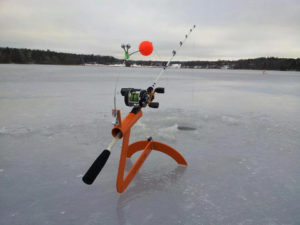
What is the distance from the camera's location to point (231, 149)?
4.20m

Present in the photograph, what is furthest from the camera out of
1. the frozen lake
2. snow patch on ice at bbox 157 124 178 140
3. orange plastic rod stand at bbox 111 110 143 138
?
snow patch on ice at bbox 157 124 178 140

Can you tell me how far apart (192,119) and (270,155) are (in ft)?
8.61

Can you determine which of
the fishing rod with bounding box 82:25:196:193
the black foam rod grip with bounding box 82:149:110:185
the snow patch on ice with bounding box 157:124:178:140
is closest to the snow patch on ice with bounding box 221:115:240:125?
the snow patch on ice with bounding box 157:124:178:140

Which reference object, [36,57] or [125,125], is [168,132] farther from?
[36,57]

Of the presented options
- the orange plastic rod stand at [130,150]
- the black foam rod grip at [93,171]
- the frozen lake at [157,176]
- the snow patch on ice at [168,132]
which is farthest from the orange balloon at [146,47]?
the snow patch on ice at [168,132]

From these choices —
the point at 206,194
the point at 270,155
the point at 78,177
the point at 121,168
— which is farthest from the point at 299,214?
the point at 78,177

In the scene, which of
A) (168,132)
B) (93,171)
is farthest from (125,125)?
(168,132)

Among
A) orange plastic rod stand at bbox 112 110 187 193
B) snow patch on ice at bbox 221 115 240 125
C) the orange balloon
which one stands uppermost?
the orange balloon

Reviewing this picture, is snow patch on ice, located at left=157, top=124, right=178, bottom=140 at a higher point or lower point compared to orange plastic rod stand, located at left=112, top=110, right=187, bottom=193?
lower

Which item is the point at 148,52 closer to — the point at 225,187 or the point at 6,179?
the point at 225,187

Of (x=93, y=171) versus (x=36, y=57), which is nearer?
(x=93, y=171)

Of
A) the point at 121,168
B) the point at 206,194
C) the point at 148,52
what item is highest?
the point at 148,52

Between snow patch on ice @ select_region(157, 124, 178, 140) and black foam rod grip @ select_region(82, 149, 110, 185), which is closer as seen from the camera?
black foam rod grip @ select_region(82, 149, 110, 185)

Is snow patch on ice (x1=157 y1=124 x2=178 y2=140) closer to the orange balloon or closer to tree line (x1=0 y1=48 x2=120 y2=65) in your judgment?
the orange balloon
